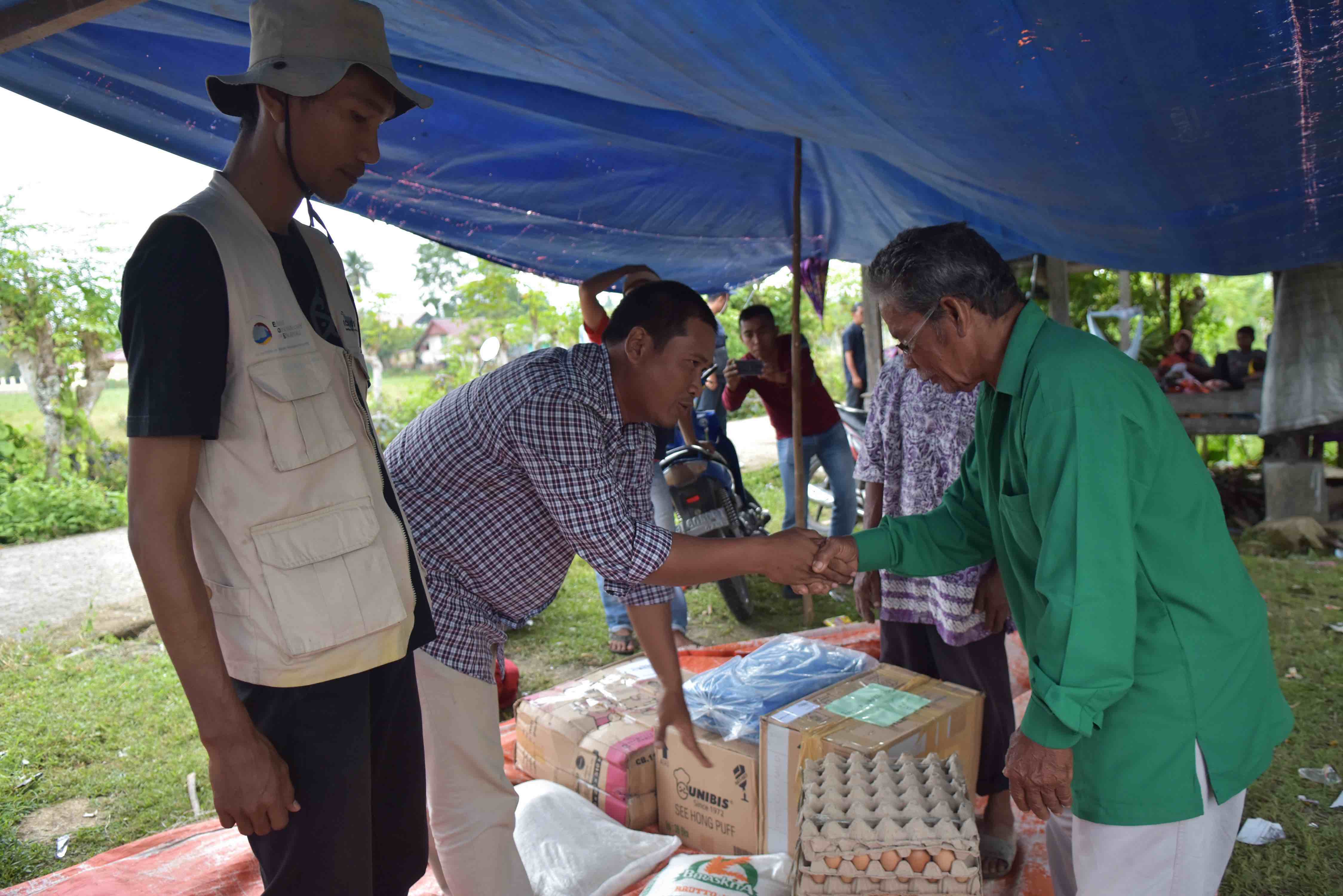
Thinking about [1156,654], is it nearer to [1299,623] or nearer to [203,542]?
[203,542]

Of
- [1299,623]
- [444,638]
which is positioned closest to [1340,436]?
[1299,623]

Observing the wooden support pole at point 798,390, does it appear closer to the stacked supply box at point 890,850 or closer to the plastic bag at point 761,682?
the plastic bag at point 761,682

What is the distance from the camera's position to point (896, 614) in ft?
9.66

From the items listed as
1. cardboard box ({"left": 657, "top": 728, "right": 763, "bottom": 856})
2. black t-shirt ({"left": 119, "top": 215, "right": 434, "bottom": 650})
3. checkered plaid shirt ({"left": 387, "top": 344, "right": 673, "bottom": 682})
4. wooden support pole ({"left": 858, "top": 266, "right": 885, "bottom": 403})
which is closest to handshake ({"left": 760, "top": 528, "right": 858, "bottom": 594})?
checkered plaid shirt ({"left": 387, "top": 344, "right": 673, "bottom": 682})

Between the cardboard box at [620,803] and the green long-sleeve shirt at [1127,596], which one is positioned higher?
the green long-sleeve shirt at [1127,596]

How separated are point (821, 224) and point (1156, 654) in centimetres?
386

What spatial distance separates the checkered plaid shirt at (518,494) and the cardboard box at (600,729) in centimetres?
79

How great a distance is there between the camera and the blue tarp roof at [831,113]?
177cm

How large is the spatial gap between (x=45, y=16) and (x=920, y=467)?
258cm

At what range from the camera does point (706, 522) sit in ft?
17.1

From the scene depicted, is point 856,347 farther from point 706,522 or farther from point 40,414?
point 40,414

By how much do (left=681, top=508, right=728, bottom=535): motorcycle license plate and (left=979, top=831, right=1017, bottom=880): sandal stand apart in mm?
2689

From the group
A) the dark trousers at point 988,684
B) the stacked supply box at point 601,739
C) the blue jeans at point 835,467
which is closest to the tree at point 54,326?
the blue jeans at point 835,467

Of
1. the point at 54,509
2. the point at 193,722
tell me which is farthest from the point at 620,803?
the point at 54,509
